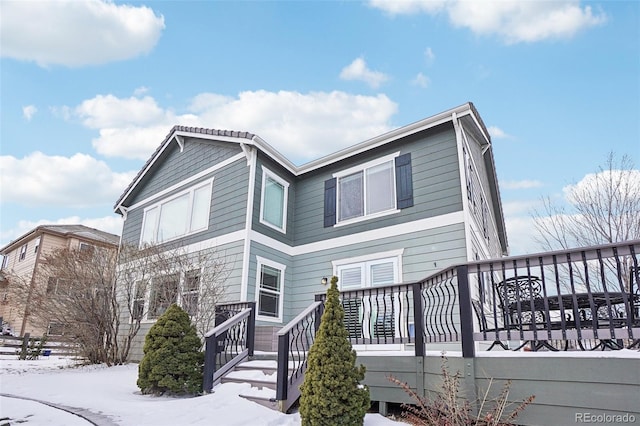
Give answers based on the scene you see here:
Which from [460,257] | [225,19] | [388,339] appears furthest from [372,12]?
[388,339]

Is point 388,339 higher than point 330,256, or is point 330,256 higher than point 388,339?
point 330,256

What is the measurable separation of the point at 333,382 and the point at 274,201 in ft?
23.6

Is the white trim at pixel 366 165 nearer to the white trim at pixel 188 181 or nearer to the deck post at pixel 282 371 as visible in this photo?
the white trim at pixel 188 181

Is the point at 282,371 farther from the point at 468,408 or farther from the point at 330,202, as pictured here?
the point at 330,202

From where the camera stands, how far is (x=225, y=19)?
1155cm

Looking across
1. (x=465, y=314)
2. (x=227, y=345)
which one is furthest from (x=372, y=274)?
(x=465, y=314)

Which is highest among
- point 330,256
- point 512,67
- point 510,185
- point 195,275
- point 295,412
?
point 512,67

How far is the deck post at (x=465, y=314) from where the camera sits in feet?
12.1

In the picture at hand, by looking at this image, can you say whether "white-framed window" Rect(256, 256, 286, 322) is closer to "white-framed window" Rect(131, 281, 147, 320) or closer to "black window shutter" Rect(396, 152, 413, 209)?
"white-framed window" Rect(131, 281, 147, 320)

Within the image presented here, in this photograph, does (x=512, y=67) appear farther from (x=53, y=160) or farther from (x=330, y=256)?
(x=53, y=160)

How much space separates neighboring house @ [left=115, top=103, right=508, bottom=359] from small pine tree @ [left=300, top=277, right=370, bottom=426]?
178 inches

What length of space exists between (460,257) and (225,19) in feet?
31.7

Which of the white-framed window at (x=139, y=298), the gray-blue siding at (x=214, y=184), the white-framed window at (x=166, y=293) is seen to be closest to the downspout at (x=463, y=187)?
the gray-blue siding at (x=214, y=184)
